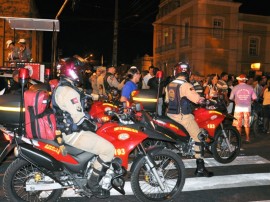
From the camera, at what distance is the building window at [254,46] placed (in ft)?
121

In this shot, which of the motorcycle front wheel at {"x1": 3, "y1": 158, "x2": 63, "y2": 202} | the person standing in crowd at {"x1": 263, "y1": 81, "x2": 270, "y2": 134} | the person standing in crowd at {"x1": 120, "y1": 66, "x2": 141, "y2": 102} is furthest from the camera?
the person standing in crowd at {"x1": 263, "y1": 81, "x2": 270, "y2": 134}

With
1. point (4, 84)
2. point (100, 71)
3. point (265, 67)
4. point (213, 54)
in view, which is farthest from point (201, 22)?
point (4, 84)

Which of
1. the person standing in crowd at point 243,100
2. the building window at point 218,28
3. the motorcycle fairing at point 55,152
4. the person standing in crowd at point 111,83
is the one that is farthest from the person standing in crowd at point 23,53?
the building window at point 218,28

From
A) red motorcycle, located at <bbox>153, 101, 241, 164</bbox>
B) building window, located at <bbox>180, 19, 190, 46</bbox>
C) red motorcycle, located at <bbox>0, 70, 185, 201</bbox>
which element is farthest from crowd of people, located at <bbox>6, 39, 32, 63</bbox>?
building window, located at <bbox>180, 19, 190, 46</bbox>

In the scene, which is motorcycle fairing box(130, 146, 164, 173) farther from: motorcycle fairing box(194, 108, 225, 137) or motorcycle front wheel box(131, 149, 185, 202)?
motorcycle fairing box(194, 108, 225, 137)

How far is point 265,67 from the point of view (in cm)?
3744

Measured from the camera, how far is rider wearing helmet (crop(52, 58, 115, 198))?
16.0 ft

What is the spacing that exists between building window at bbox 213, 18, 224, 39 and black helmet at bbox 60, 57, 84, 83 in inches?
1245

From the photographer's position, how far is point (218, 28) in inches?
1382

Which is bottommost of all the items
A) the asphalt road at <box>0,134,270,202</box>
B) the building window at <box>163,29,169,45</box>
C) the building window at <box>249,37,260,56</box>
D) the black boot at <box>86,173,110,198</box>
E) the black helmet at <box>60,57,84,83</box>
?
the asphalt road at <box>0,134,270,202</box>

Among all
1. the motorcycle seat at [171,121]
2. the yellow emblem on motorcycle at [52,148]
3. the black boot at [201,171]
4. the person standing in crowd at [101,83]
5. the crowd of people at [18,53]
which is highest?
the crowd of people at [18,53]

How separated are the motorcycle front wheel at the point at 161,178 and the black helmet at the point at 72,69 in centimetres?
151

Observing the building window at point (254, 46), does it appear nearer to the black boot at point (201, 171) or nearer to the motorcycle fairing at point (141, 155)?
the black boot at point (201, 171)

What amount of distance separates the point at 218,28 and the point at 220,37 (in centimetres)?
89
